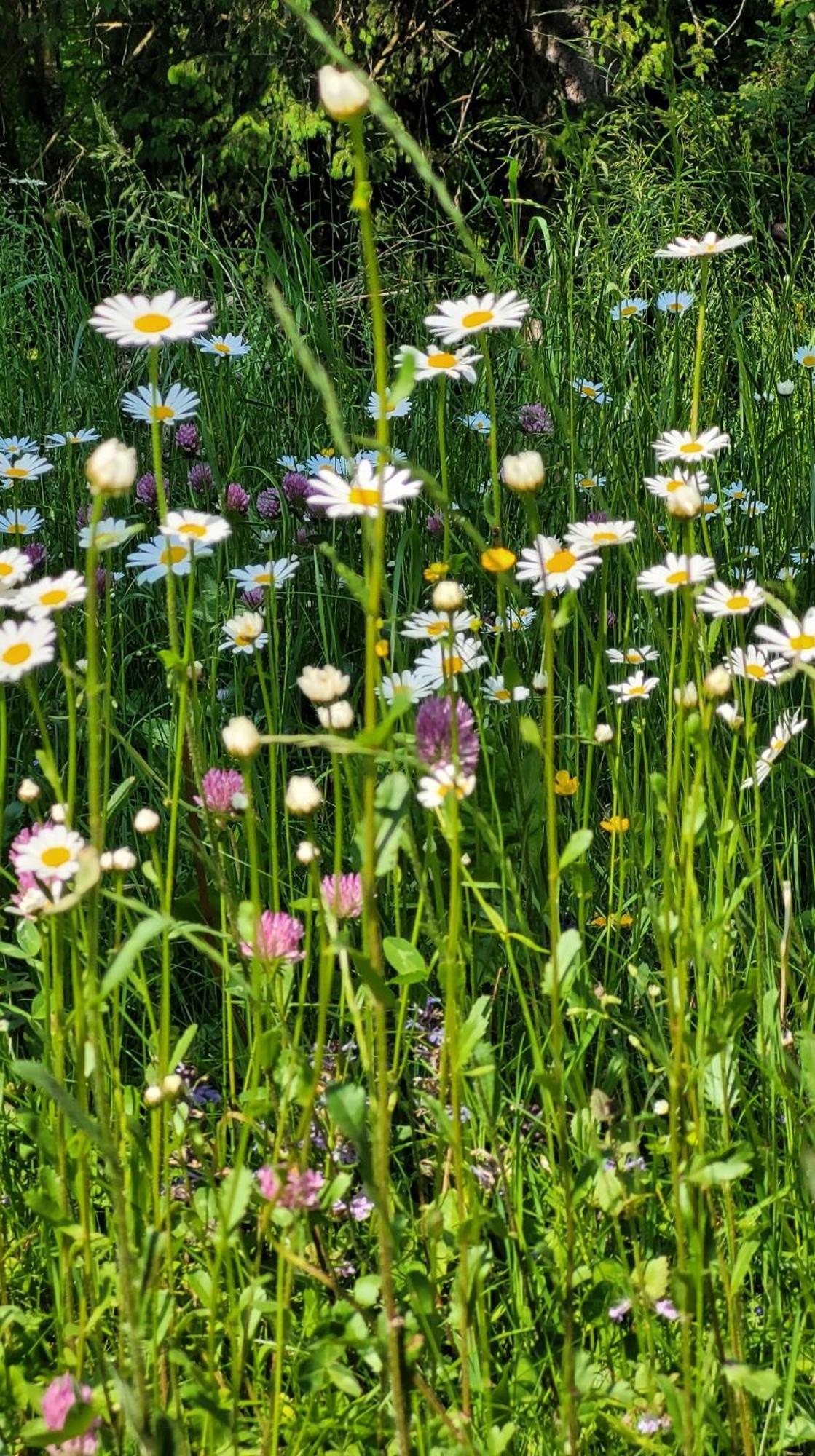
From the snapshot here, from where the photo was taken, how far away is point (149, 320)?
869mm

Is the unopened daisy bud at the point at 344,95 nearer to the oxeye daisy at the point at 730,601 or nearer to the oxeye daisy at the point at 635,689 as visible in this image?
the oxeye daisy at the point at 730,601

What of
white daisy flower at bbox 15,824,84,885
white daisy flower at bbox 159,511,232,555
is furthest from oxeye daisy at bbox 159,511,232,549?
white daisy flower at bbox 15,824,84,885

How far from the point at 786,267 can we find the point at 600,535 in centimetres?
159

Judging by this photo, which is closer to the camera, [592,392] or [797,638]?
[797,638]

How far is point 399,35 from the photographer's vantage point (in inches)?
235

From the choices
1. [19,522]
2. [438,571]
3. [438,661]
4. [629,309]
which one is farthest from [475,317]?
[629,309]

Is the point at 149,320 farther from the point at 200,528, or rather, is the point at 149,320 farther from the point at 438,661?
the point at 438,661

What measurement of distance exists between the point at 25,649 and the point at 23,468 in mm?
787

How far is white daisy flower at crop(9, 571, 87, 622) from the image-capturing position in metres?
0.73

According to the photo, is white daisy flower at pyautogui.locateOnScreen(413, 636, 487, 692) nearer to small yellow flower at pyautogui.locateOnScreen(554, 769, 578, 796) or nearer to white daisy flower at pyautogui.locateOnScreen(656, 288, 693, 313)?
small yellow flower at pyautogui.locateOnScreen(554, 769, 578, 796)

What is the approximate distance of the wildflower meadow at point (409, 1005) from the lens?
0.65 m

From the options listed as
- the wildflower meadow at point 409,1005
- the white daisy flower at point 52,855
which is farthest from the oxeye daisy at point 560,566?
the white daisy flower at point 52,855

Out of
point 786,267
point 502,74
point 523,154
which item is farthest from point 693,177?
point 502,74

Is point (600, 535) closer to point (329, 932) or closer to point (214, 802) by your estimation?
point (214, 802)
